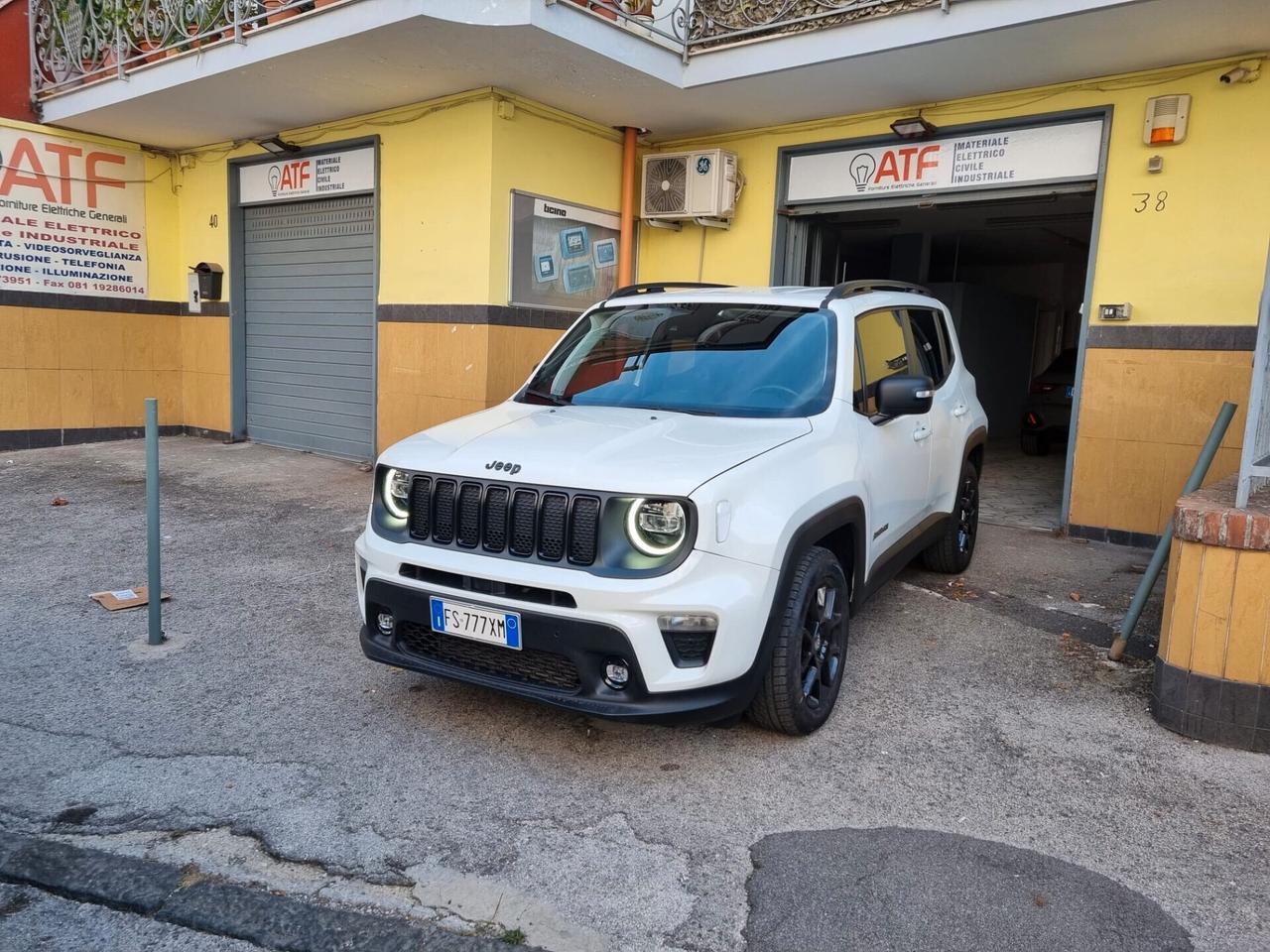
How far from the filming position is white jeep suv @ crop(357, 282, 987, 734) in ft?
10.6

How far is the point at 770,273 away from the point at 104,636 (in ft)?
22.1

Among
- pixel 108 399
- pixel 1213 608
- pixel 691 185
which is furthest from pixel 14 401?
pixel 1213 608

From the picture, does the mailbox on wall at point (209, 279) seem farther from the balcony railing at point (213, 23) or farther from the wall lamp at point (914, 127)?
the wall lamp at point (914, 127)

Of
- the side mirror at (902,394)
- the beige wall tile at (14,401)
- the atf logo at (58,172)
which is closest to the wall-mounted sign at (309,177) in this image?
the atf logo at (58,172)

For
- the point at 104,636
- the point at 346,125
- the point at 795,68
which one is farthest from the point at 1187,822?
the point at 346,125

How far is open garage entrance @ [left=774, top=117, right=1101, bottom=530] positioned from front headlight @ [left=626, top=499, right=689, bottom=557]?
5573mm

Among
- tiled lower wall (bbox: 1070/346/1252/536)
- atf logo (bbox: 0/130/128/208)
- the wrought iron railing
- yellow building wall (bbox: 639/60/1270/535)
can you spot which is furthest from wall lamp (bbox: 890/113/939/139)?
atf logo (bbox: 0/130/128/208)

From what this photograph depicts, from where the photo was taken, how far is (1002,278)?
18.1 meters

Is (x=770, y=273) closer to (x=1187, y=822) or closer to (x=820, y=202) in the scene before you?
(x=820, y=202)

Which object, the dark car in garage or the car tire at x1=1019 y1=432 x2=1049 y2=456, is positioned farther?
the car tire at x1=1019 y1=432 x2=1049 y2=456

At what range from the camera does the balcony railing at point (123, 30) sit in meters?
8.27

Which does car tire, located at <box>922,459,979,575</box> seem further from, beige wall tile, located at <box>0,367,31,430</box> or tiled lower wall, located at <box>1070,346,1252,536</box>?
beige wall tile, located at <box>0,367,31,430</box>

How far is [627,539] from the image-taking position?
327cm

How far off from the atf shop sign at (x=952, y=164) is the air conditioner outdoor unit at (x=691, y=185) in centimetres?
63
